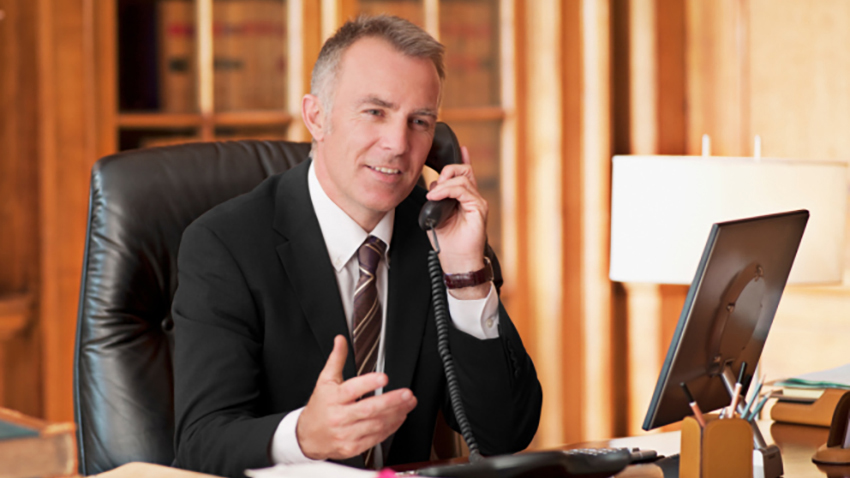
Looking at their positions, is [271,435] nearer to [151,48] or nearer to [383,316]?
[383,316]

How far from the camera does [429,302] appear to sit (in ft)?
5.12

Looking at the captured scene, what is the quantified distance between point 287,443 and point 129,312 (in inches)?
20.9

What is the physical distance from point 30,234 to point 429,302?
1564 millimetres

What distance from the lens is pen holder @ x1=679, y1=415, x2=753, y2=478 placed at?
106 centimetres

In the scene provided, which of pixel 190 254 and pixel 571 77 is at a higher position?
pixel 571 77

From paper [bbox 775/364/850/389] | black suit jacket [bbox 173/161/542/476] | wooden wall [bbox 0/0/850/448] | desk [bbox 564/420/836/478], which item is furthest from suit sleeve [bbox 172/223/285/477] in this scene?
wooden wall [bbox 0/0/850/448]

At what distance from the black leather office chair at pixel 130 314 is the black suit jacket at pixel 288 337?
0.11 metres

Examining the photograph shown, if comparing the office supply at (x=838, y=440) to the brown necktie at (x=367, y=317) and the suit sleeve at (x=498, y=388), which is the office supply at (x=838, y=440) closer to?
the suit sleeve at (x=498, y=388)

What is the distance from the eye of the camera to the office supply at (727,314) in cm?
109

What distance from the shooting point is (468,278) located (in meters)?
1.53

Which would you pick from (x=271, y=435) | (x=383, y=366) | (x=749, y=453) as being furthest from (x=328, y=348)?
(x=749, y=453)

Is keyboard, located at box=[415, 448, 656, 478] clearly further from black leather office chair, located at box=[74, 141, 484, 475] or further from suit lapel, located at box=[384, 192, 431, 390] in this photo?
black leather office chair, located at box=[74, 141, 484, 475]

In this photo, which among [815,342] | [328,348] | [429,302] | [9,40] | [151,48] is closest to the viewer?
[328,348]

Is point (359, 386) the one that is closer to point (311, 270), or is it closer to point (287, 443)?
point (287, 443)
